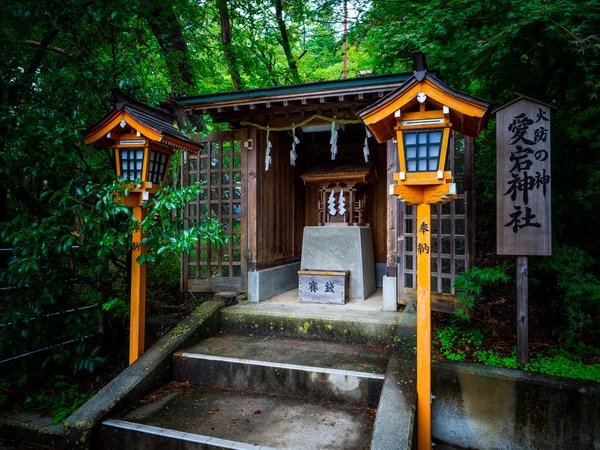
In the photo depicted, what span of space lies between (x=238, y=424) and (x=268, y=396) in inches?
28.5

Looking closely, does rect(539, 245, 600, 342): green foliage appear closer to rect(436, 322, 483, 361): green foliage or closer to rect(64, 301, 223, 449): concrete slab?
rect(436, 322, 483, 361): green foliage

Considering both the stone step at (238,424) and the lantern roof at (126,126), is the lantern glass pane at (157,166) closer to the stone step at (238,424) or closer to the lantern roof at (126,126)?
the lantern roof at (126,126)

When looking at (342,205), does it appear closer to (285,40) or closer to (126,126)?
(126,126)

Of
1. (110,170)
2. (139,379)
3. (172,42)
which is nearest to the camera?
(139,379)

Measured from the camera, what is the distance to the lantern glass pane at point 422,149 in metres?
3.65

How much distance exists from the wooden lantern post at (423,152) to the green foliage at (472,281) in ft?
4.50

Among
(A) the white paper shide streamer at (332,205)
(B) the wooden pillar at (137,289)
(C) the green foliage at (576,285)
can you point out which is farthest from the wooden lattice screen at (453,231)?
(B) the wooden pillar at (137,289)

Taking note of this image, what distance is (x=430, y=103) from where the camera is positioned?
12.2 ft

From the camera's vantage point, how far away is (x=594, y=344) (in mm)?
4707

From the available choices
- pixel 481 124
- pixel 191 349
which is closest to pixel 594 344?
pixel 481 124

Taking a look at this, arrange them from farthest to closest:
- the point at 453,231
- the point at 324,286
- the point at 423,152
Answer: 1. the point at 324,286
2. the point at 453,231
3. the point at 423,152

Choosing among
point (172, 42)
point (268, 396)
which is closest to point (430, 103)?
point (268, 396)

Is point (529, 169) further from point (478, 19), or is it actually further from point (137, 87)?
point (137, 87)

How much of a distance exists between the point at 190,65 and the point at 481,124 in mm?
8049
